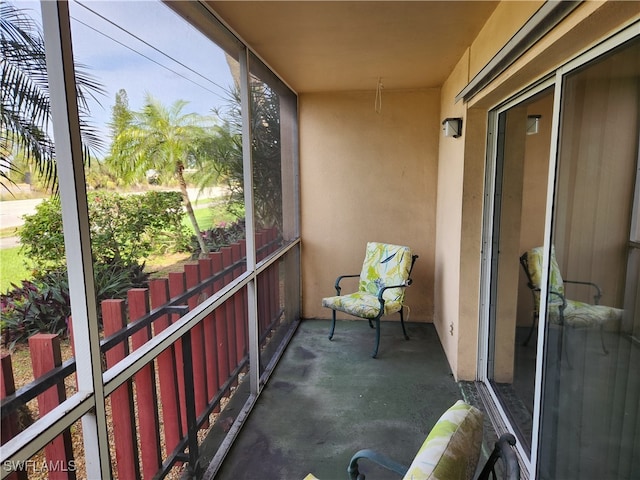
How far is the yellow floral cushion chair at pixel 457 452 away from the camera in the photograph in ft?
2.96

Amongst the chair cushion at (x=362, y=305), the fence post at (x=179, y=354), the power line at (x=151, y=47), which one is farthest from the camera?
the chair cushion at (x=362, y=305)

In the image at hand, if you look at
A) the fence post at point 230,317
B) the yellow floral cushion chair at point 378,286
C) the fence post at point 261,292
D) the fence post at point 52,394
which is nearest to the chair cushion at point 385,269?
the yellow floral cushion chair at point 378,286

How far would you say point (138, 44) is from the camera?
1816mm

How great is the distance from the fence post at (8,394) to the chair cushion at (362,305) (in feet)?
9.00

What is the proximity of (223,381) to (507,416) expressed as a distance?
1.77 metres

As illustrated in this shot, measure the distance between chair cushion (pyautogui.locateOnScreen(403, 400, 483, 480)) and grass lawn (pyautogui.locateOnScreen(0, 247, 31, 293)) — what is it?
119 centimetres

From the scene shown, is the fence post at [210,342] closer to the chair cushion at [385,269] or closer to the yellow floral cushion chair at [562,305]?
the yellow floral cushion chair at [562,305]

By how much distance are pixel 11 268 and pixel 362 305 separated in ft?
9.32

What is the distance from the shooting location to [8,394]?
3.34 feet

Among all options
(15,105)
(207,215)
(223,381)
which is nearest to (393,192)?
(207,215)

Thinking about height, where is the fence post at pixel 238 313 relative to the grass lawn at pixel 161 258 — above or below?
below

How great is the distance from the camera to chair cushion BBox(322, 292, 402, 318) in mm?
3484

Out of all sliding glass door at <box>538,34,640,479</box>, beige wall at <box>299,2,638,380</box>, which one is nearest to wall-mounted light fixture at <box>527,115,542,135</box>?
sliding glass door at <box>538,34,640,479</box>

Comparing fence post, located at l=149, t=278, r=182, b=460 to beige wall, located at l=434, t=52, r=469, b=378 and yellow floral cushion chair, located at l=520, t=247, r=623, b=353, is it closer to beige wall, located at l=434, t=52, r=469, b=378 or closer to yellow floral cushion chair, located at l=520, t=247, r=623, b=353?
yellow floral cushion chair, located at l=520, t=247, r=623, b=353
